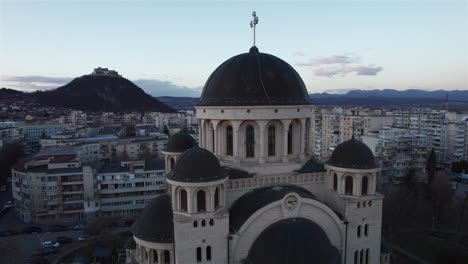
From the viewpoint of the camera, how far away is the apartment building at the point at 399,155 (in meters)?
53.2

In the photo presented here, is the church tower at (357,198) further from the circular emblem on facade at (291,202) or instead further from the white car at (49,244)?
the white car at (49,244)

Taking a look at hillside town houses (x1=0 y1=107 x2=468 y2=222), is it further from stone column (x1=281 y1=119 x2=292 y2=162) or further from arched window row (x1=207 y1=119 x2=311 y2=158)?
stone column (x1=281 y1=119 x2=292 y2=162)

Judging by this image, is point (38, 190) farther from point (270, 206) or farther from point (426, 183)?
point (426, 183)

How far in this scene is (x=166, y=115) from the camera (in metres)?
131

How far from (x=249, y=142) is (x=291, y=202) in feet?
15.0

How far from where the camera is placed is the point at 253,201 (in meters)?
17.9

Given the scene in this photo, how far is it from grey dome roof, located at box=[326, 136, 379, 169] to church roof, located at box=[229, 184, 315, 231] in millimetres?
2899

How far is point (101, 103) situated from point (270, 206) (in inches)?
6908

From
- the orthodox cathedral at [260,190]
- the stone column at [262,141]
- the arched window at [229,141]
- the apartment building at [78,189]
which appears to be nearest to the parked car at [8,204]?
the apartment building at [78,189]

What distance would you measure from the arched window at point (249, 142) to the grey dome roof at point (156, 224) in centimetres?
559

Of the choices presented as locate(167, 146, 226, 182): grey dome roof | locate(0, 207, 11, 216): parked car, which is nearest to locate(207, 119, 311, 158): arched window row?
locate(167, 146, 226, 182): grey dome roof

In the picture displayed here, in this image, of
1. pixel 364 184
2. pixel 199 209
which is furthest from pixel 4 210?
pixel 364 184

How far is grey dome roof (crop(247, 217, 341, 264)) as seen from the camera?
15.6 metres

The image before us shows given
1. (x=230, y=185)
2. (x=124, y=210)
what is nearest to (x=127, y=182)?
(x=124, y=210)
